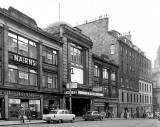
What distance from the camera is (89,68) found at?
5197 cm

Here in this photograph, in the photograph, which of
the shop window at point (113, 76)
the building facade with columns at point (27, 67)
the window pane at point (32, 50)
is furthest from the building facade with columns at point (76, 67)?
the shop window at point (113, 76)

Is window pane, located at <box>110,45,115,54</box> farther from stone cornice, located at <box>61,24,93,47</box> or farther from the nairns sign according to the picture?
the nairns sign

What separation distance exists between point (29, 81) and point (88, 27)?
32.9 m

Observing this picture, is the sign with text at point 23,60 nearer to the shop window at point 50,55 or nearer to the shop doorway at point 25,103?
the shop window at point 50,55

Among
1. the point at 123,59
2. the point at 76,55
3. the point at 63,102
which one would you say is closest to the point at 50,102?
the point at 63,102

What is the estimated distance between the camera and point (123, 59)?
68625 mm

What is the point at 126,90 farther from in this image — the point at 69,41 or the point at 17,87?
the point at 17,87

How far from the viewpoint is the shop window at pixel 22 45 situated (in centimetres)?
3456

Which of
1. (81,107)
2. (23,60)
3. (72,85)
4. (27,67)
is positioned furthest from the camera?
(81,107)

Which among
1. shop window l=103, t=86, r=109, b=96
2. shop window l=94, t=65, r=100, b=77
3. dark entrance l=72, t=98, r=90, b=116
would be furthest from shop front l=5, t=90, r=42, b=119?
shop window l=103, t=86, r=109, b=96

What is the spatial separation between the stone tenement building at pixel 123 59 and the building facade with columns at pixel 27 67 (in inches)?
940

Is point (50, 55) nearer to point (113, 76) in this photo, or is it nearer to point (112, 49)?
point (113, 76)

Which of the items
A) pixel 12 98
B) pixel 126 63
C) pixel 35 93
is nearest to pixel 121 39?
pixel 126 63

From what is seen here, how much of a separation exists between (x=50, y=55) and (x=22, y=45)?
655 centimetres
